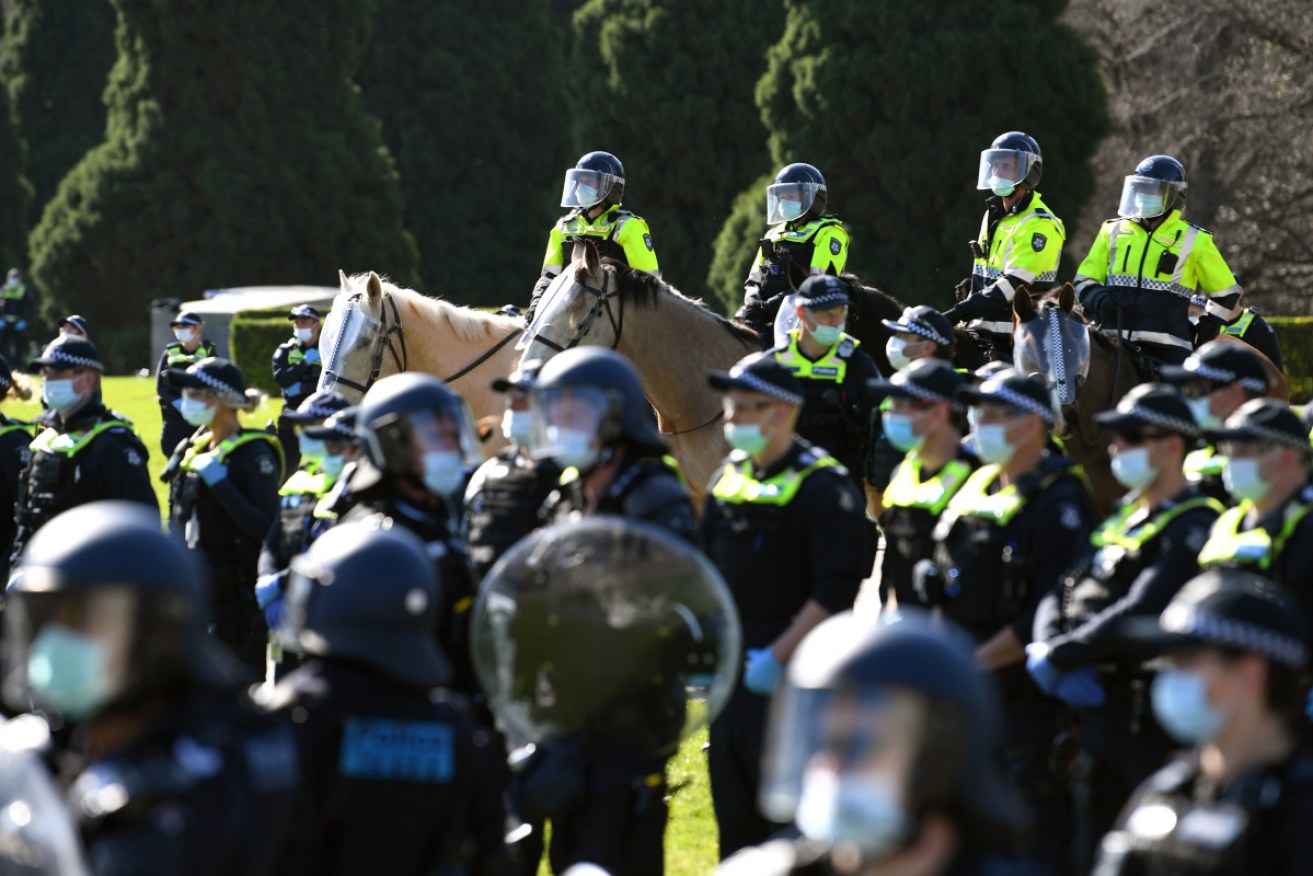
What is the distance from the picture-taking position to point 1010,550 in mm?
6312

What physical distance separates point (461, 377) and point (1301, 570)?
7192 millimetres

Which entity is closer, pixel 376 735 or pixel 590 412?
pixel 376 735

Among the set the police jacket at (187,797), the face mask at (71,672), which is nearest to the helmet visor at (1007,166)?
the police jacket at (187,797)

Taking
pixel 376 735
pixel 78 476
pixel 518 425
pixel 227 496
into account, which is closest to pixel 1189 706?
pixel 376 735

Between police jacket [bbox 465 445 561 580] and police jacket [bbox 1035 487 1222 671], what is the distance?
5.49ft

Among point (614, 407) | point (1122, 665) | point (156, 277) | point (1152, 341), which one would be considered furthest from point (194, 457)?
point (156, 277)

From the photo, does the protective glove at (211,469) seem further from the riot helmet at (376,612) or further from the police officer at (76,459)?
the riot helmet at (376,612)

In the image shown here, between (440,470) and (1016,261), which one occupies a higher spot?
(1016,261)

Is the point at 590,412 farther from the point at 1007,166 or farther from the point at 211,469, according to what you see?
the point at 1007,166

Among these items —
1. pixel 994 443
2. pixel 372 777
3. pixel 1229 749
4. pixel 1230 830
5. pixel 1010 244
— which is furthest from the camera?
pixel 1010 244

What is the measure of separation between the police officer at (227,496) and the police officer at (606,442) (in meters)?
2.78

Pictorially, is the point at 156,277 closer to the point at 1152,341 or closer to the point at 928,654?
the point at 1152,341

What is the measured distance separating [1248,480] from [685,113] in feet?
104

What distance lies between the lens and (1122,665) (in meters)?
6.07
